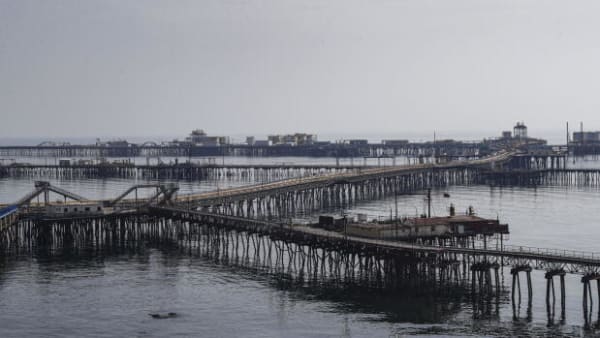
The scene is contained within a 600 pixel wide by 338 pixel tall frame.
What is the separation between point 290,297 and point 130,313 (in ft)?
38.9

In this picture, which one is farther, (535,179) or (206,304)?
(535,179)

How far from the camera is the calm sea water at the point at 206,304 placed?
2254 inches

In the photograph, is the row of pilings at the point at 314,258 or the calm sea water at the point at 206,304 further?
the row of pilings at the point at 314,258

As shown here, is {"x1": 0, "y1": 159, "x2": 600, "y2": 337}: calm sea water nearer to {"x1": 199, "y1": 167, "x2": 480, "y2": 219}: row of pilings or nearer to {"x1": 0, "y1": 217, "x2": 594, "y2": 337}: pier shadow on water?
{"x1": 0, "y1": 217, "x2": 594, "y2": 337}: pier shadow on water

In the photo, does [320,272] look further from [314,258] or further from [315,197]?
[315,197]

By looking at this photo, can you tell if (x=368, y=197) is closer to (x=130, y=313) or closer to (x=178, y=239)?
(x=178, y=239)

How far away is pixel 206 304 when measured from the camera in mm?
65000

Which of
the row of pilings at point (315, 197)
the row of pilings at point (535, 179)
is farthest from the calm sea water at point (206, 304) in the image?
the row of pilings at point (535, 179)

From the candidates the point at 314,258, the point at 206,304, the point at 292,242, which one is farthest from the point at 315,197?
the point at 206,304

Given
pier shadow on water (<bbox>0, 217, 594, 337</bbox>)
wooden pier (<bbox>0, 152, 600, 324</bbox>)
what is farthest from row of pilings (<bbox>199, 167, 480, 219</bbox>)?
pier shadow on water (<bbox>0, 217, 594, 337</bbox>)

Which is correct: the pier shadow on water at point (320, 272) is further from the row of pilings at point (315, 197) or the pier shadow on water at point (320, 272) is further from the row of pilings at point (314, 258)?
the row of pilings at point (315, 197)

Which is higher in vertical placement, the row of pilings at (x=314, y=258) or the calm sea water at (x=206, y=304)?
the row of pilings at (x=314, y=258)

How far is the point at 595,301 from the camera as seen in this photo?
6266 cm

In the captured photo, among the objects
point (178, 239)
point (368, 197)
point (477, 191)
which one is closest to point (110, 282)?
point (178, 239)
